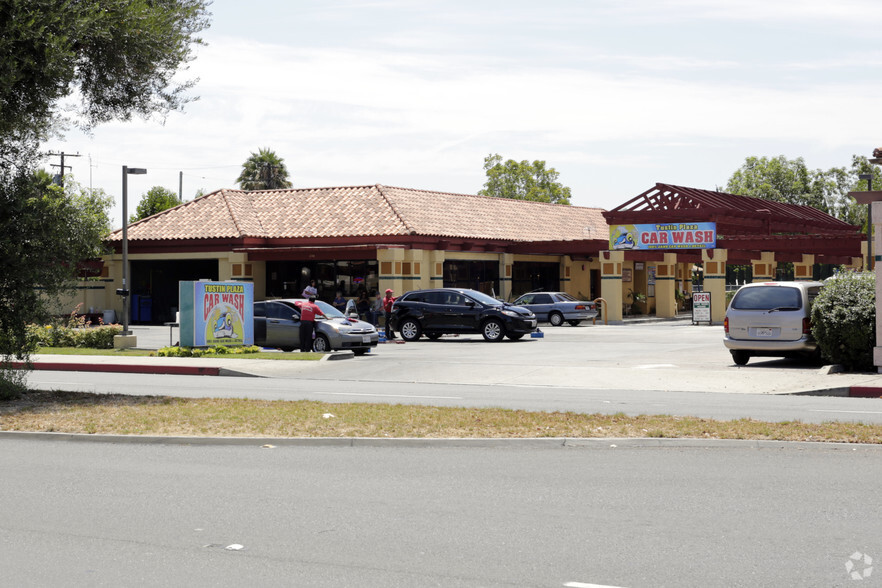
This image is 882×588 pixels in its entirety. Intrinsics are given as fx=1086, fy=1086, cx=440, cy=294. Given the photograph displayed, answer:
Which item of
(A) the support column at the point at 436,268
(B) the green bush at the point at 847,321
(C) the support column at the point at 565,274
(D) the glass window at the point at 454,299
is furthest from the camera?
(C) the support column at the point at 565,274

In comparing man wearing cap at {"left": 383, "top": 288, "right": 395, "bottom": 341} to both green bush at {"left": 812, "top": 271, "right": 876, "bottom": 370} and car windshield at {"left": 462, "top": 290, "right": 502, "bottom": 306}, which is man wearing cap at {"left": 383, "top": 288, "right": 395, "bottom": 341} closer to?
car windshield at {"left": 462, "top": 290, "right": 502, "bottom": 306}

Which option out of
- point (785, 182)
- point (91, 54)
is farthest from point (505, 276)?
point (785, 182)

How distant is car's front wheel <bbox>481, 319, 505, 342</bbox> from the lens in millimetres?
31844

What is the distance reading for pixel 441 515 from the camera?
8.11m

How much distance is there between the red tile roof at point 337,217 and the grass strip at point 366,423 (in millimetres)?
27967

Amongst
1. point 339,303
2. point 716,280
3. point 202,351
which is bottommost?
point 202,351

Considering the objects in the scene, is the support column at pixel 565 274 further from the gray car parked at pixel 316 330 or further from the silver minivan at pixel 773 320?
the silver minivan at pixel 773 320

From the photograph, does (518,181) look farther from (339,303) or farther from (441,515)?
(441,515)

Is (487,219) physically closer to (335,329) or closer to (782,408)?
(335,329)

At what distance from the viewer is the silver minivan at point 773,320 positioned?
21125 millimetres

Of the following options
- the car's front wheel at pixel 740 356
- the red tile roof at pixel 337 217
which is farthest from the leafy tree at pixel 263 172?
the car's front wheel at pixel 740 356

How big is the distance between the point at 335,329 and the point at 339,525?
19152 mm

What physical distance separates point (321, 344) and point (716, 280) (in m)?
21.4

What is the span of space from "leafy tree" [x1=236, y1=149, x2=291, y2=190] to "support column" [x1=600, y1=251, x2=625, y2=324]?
110ft
